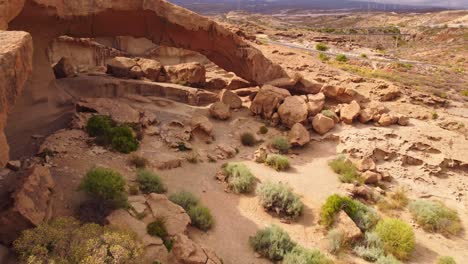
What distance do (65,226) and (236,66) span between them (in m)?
15.7

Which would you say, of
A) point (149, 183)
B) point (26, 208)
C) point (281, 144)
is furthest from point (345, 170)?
point (26, 208)

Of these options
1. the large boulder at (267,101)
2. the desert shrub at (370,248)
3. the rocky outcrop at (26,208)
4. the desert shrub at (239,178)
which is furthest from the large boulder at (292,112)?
the rocky outcrop at (26,208)

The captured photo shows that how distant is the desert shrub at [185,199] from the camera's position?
11.5 meters

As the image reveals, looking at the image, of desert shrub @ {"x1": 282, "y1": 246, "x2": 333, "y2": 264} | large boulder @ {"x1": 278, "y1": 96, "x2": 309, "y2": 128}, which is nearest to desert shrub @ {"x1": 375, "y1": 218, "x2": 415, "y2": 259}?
desert shrub @ {"x1": 282, "y1": 246, "x2": 333, "y2": 264}

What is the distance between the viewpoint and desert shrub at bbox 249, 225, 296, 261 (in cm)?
1044

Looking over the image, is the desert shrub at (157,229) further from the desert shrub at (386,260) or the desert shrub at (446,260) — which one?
the desert shrub at (446,260)

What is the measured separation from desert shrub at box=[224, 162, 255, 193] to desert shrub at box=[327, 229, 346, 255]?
11.3 ft

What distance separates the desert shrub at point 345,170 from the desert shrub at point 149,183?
7.51m

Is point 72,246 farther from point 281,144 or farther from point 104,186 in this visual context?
point 281,144

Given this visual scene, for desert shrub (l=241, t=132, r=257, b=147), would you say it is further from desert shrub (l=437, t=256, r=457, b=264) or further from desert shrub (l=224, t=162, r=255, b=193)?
desert shrub (l=437, t=256, r=457, b=264)

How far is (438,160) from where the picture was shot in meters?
16.7

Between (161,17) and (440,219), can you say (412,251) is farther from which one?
(161,17)

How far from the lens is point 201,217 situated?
10.9m

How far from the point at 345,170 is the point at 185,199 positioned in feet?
24.7
